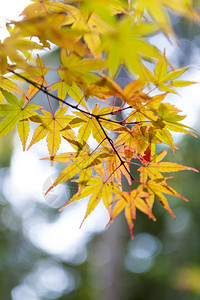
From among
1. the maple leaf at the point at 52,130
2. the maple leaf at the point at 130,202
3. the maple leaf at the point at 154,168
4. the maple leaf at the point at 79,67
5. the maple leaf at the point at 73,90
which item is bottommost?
the maple leaf at the point at 130,202

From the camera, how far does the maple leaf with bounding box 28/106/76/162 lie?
0.59 m

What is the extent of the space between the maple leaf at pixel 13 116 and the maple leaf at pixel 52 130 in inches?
1.1

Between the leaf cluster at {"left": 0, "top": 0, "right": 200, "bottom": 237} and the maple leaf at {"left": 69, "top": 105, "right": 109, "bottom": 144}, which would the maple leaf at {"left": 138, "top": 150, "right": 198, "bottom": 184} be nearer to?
the leaf cluster at {"left": 0, "top": 0, "right": 200, "bottom": 237}

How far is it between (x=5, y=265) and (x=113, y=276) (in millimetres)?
2925

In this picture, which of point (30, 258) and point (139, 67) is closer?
point (139, 67)

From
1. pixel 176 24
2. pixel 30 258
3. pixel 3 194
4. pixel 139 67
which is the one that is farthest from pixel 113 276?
pixel 176 24

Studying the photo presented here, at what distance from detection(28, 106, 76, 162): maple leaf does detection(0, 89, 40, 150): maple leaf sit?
3cm

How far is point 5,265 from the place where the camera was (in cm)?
584

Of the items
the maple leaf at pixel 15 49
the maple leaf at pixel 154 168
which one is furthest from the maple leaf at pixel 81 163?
the maple leaf at pixel 15 49

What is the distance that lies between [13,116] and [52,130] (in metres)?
0.09

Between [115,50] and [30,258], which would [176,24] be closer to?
[115,50]

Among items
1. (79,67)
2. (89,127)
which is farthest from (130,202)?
(79,67)

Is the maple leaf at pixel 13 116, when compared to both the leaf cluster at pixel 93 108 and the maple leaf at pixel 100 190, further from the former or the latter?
the maple leaf at pixel 100 190

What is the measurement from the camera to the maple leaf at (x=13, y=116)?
1.95ft
